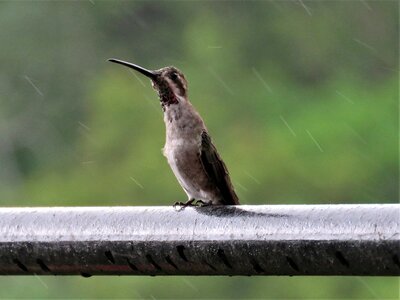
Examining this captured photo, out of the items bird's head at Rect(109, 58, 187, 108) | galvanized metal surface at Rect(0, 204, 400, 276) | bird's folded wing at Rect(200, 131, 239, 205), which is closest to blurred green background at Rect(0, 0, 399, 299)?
bird's head at Rect(109, 58, 187, 108)

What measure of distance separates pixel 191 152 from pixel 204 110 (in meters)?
19.9

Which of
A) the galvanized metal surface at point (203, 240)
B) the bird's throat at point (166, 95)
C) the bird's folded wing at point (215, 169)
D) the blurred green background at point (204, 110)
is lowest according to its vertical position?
the blurred green background at point (204, 110)

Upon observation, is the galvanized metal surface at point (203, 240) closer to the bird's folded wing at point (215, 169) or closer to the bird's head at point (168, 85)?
the bird's folded wing at point (215, 169)

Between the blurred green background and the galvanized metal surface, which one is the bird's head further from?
the blurred green background

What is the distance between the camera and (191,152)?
16.3ft

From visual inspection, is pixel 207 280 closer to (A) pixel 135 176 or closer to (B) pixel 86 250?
(A) pixel 135 176

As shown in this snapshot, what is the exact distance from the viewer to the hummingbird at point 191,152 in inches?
195

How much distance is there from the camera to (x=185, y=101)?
5.11 m

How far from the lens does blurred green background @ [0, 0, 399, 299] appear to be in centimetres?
2242

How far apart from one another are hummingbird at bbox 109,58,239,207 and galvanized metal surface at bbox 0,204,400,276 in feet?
7.05

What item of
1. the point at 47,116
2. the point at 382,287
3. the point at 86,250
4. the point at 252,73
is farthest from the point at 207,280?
the point at 86,250

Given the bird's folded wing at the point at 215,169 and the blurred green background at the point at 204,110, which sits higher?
the bird's folded wing at the point at 215,169

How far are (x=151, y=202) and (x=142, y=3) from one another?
344 inches

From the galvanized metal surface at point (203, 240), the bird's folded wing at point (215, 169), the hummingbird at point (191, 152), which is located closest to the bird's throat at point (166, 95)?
the hummingbird at point (191, 152)
